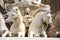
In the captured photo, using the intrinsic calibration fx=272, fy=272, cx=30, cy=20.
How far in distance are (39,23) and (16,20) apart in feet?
0.84

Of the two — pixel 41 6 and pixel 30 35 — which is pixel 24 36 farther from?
pixel 41 6

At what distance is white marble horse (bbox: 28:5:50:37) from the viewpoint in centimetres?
293

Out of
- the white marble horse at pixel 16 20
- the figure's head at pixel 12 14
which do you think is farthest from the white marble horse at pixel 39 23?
the figure's head at pixel 12 14

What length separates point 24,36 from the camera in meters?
2.95

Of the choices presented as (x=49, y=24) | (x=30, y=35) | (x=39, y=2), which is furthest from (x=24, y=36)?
(x=39, y=2)

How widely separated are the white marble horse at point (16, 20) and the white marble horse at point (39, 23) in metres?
0.10

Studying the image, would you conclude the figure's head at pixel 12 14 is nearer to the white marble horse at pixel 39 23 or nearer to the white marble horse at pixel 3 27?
the white marble horse at pixel 3 27

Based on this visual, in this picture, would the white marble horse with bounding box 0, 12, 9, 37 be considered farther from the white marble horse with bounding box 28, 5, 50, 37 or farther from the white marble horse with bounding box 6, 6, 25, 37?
the white marble horse with bounding box 28, 5, 50, 37

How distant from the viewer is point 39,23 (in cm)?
300

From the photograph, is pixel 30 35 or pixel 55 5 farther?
pixel 55 5

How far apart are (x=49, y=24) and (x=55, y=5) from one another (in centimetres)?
48

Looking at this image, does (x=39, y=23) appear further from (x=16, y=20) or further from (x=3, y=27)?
(x=3, y=27)

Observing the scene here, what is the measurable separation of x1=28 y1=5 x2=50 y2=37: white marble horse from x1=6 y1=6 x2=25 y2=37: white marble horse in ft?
0.33

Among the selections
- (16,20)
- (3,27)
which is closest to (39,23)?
(16,20)
